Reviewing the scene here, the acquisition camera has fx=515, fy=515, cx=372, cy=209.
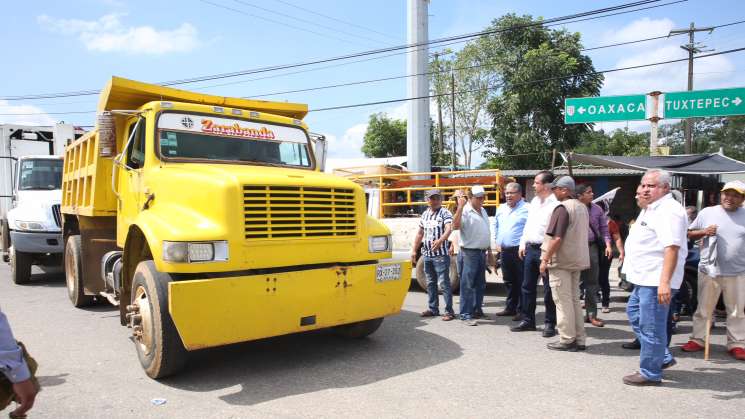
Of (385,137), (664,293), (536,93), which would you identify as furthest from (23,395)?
(385,137)

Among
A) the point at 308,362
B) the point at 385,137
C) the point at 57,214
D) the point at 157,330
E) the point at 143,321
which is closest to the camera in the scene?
the point at 157,330

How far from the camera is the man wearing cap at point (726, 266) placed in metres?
5.13

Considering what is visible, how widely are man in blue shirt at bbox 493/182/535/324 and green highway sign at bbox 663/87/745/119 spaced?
7282 mm

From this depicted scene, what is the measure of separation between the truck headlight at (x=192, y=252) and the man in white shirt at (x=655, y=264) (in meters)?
3.44

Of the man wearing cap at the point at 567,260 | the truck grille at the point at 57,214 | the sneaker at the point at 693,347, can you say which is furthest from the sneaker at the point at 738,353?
the truck grille at the point at 57,214

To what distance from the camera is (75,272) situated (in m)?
7.42

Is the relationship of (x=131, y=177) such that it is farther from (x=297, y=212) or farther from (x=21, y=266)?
(x=21, y=266)

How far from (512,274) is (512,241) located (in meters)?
0.46

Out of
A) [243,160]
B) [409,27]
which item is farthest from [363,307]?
[409,27]

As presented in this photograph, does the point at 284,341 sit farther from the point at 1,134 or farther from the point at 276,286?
the point at 1,134

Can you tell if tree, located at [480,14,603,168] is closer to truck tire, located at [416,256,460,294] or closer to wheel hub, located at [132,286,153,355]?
truck tire, located at [416,256,460,294]

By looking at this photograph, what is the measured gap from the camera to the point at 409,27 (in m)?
24.5

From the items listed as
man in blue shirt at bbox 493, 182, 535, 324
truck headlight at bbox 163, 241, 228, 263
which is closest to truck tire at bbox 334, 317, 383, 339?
truck headlight at bbox 163, 241, 228, 263

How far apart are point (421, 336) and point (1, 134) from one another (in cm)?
1172
